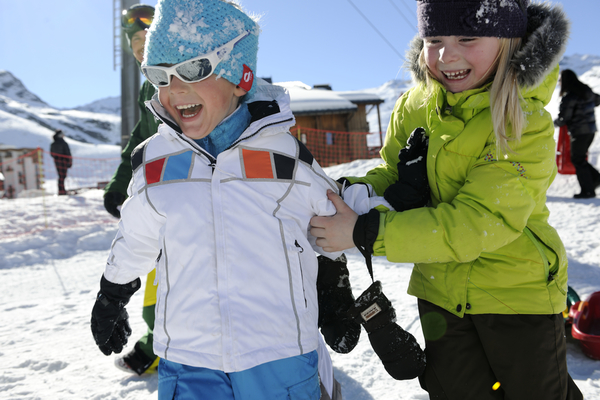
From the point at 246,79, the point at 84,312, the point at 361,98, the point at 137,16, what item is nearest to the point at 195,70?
the point at 246,79

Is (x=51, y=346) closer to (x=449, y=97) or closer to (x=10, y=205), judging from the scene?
(x=449, y=97)

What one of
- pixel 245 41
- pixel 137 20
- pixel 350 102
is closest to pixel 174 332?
pixel 245 41

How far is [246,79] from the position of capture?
164 centimetres

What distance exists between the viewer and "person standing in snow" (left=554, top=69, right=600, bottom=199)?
676cm

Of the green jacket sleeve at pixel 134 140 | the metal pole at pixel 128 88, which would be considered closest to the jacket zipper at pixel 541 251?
the green jacket sleeve at pixel 134 140

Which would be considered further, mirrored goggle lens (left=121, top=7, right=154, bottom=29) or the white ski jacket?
mirrored goggle lens (left=121, top=7, right=154, bottom=29)

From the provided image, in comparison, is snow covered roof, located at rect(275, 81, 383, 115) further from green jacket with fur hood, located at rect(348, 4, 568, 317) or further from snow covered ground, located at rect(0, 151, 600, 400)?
green jacket with fur hood, located at rect(348, 4, 568, 317)

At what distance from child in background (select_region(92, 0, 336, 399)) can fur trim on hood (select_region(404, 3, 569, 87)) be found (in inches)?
31.5

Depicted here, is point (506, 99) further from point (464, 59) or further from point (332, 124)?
point (332, 124)

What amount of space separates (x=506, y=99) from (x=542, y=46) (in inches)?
8.7

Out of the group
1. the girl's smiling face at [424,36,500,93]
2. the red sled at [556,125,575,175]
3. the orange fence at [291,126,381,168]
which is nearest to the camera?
the girl's smiling face at [424,36,500,93]

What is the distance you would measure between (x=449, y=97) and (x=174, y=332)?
1321mm

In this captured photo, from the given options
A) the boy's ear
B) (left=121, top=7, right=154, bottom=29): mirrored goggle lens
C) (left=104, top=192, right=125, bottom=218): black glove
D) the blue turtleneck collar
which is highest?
(left=121, top=7, right=154, bottom=29): mirrored goggle lens

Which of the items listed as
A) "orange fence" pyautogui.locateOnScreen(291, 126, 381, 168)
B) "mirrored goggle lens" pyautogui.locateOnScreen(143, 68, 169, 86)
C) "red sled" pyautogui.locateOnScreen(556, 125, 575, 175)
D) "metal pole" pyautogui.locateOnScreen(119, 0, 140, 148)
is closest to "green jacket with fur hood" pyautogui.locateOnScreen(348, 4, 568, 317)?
"mirrored goggle lens" pyautogui.locateOnScreen(143, 68, 169, 86)
